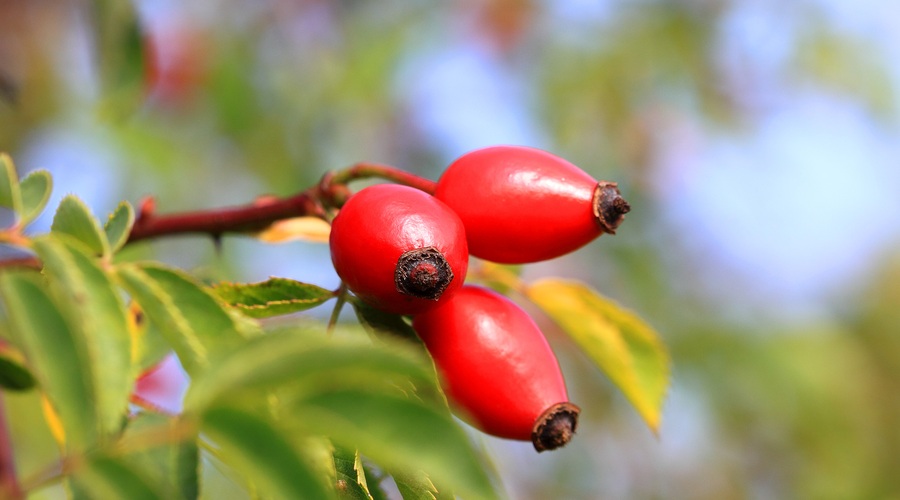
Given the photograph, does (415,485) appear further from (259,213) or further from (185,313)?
(259,213)

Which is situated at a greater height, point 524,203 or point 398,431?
point 524,203

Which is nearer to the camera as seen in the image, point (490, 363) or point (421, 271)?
point (421, 271)

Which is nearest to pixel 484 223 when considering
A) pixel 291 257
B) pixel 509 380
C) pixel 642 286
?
pixel 509 380

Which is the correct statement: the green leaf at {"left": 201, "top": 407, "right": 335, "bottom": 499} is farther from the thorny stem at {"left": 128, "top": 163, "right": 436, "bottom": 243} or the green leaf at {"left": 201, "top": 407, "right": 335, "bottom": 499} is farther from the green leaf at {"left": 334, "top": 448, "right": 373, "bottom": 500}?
the thorny stem at {"left": 128, "top": 163, "right": 436, "bottom": 243}

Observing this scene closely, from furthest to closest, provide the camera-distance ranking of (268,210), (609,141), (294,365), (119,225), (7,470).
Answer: (609,141)
(268,210)
(119,225)
(7,470)
(294,365)

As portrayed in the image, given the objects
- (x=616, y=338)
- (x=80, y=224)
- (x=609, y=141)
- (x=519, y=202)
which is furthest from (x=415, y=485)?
(x=609, y=141)

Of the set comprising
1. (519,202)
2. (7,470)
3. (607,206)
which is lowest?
(7,470)
